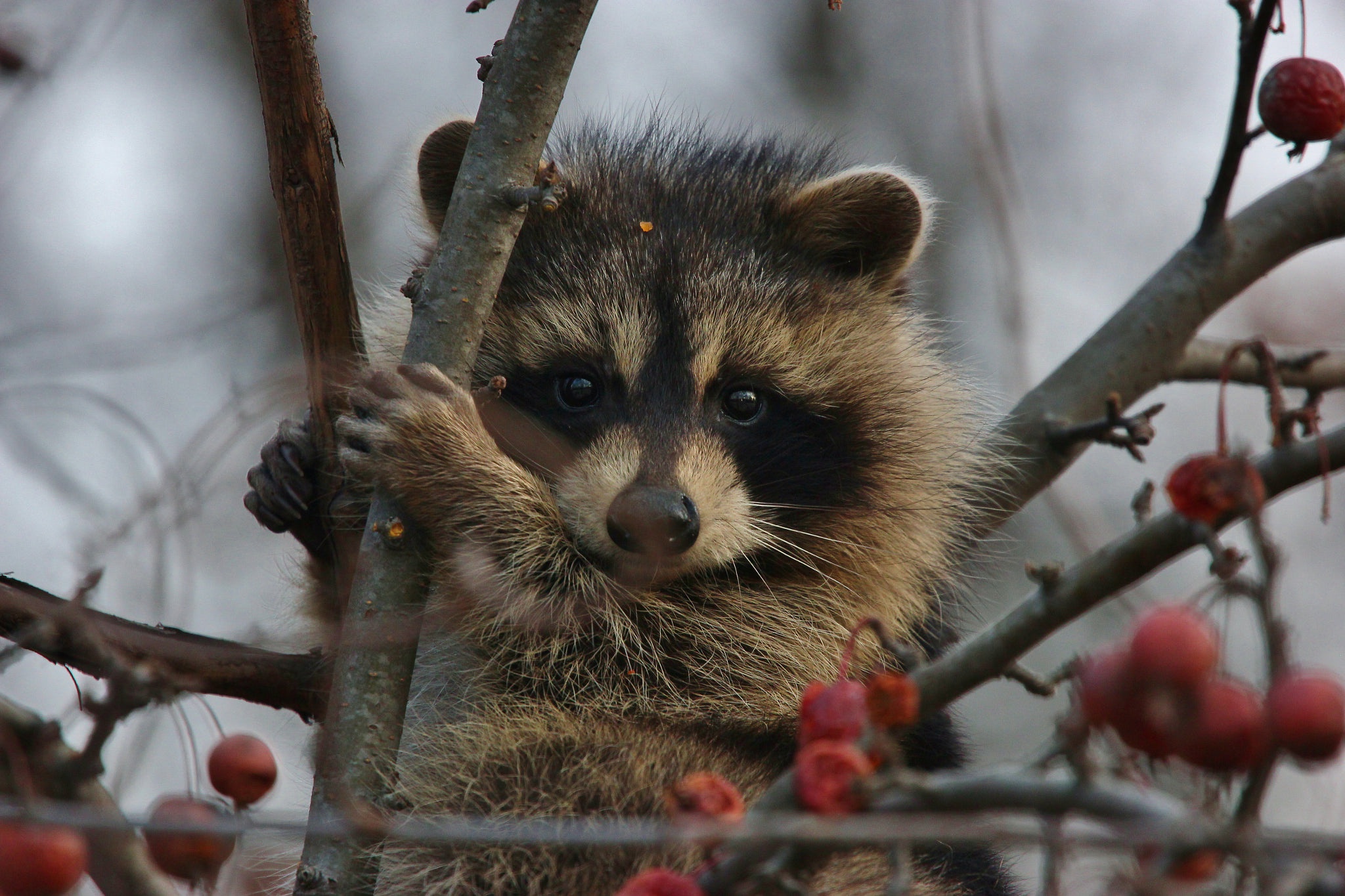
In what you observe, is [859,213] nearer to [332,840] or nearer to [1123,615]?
[1123,615]

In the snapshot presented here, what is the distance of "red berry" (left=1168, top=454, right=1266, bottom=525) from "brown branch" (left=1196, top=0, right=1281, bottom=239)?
0.96 meters

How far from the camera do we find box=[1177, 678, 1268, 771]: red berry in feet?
4.28

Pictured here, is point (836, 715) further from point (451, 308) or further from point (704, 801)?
point (451, 308)

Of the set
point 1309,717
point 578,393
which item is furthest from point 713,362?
point 1309,717

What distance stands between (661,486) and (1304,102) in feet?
4.93

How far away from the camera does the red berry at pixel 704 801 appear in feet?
5.49

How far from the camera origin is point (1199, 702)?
4.30 ft

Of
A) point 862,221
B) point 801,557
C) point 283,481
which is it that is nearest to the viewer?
point 283,481

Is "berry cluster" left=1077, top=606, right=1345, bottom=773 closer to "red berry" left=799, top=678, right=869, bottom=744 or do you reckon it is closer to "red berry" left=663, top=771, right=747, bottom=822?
"red berry" left=799, top=678, right=869, bottom=744

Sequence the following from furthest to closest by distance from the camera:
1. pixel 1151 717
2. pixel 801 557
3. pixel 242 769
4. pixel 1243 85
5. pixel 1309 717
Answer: pixel 801 557 < pixel 1243 85 < pixel 242 769 < pixel 1151 717 < pixel 1309 717

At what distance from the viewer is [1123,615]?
3.97m

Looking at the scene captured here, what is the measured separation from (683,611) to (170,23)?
651 centimetres

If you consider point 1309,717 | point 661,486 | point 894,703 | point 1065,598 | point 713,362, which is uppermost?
point 713,362

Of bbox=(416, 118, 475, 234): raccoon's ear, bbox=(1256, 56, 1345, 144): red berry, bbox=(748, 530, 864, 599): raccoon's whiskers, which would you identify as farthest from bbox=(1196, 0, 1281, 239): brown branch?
bbox=(416, 118, 475, 234): raccoon's ear
